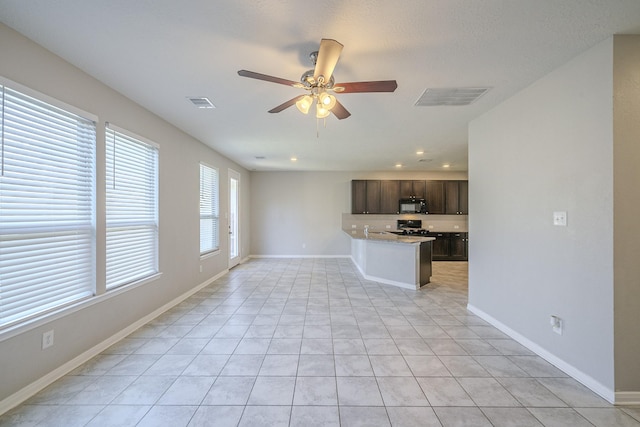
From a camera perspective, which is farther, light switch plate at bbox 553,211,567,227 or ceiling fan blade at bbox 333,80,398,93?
light switch plate at bbox 553,211,567,227

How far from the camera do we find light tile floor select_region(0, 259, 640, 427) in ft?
5.86

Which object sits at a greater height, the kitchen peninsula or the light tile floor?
the kitchen peninsula

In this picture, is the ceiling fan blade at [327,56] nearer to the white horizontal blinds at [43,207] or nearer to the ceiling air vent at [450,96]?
the ceiling air vent at [450,96]

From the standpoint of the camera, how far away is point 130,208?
3.09m

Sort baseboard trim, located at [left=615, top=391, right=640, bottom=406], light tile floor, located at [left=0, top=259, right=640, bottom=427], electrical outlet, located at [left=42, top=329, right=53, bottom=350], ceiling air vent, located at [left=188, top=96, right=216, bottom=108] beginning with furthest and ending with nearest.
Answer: ceiling air vent, located at [left=188, top=96, right=216, bottom=108], electrical outlet, located at [left=42, top=329, right=53, bottom=350], baseboard trim, located at [left=615, top=391, right=640, bottom=406], light tile floor, located at [left=0, top=259, right=640, bottom=427]

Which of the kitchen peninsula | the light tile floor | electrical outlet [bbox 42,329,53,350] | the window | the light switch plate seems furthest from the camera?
the window

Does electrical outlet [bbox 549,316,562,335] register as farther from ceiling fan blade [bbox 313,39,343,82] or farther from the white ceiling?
ceiling fan blade [bbox 313,39,343,82]

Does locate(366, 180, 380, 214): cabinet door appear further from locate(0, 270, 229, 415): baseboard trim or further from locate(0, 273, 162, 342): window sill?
locate(0, 273, 162, 342): window sill

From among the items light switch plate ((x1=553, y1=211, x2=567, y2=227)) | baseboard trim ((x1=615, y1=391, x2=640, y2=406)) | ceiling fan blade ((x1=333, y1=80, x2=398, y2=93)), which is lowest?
baseboard trim ((x1=615, y1=391, x2=640, y2=406))

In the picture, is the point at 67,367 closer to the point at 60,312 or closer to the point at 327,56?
the point at 60,312

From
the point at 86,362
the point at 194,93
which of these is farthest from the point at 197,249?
the point at 194,93

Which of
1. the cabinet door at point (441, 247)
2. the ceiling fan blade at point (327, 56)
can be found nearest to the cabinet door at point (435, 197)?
the cabinet door at point (441, 247)

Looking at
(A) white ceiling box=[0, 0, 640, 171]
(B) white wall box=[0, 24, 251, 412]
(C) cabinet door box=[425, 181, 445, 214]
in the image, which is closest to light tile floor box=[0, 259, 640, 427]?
(B) white wall box=[0, 24, 251, 412]

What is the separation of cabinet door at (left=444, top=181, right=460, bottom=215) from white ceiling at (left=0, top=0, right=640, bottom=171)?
4730 mm
